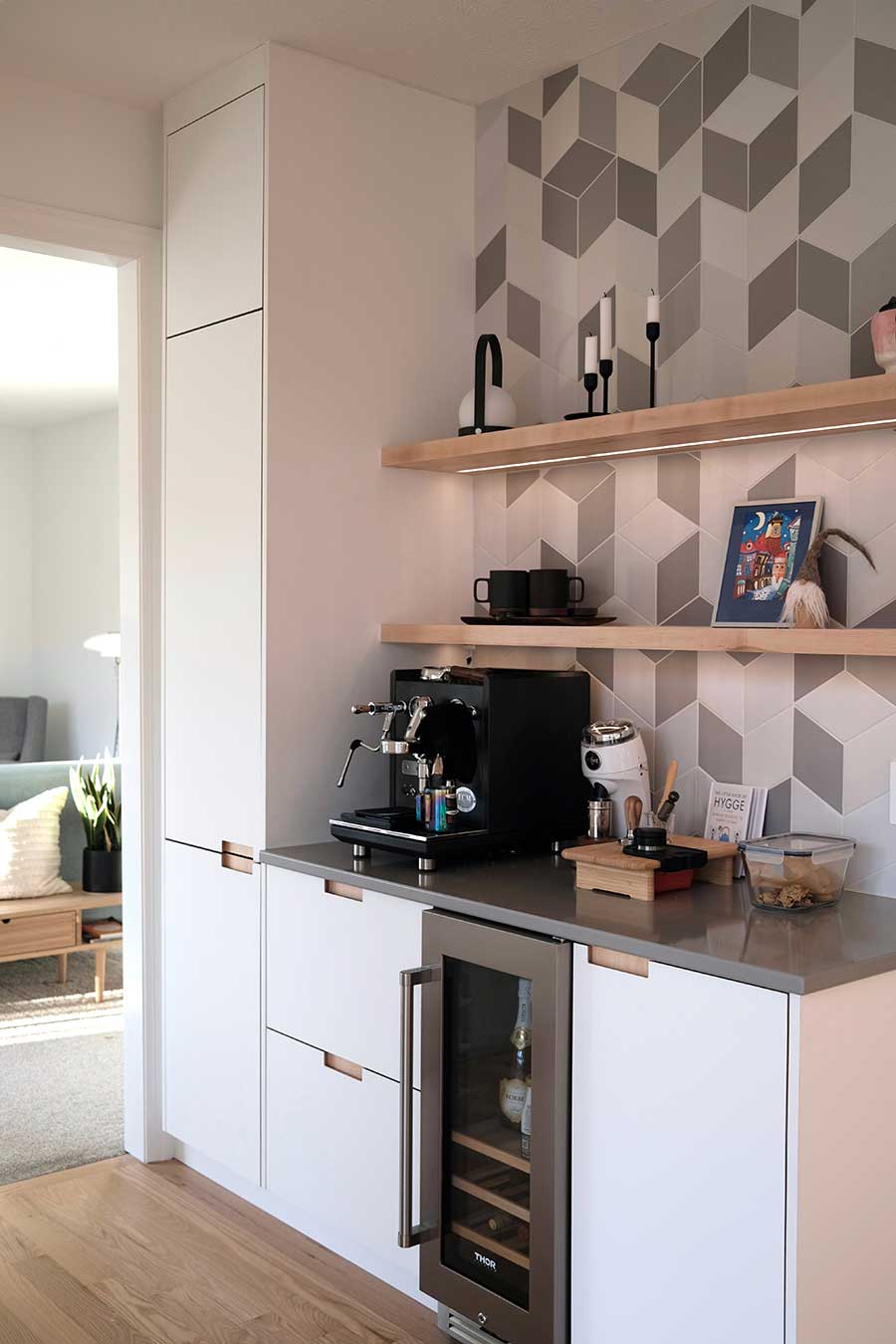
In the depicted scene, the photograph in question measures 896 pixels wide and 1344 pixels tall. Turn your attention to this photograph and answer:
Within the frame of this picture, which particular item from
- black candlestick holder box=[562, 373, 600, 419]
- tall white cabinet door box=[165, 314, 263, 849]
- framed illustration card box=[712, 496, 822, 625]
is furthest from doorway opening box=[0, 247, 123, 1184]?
framed illustration card box=[712, 496, 822, 625]

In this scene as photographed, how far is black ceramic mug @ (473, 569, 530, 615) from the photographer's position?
2914mm

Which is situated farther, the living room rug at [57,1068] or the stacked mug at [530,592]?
the living room rug at [57,1068]

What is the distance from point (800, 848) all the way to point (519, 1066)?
0.63m

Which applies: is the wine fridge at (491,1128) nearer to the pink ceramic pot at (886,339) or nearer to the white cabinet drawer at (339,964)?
the white cabinet drawer at (339,964)

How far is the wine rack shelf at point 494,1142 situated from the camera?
7.54 feet

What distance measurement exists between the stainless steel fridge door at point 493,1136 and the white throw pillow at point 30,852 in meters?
3.10

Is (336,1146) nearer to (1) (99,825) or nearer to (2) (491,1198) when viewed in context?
(2) (491,1198)

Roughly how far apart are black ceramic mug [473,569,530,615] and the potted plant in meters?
2.83

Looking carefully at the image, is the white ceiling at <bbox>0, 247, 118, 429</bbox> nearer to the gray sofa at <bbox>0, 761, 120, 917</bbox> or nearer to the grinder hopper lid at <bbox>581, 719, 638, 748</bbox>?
the gray sofa at <bbox>0, 761, 120, 917</bbox>

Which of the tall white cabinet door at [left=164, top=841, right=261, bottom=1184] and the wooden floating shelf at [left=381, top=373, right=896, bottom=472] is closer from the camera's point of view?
the wooden floating shelf at [left=381, top=373, right=896, bottom=472]

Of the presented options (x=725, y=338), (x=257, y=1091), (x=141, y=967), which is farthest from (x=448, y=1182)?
(x=725, y=338)

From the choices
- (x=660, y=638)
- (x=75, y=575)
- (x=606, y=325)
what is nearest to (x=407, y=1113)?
(x=660, y=638)

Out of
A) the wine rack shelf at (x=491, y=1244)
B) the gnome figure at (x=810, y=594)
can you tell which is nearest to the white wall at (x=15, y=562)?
the wine rack shelf at (x=491, y=1244)

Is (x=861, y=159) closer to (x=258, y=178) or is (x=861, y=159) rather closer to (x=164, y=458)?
(x=258, y=178)
